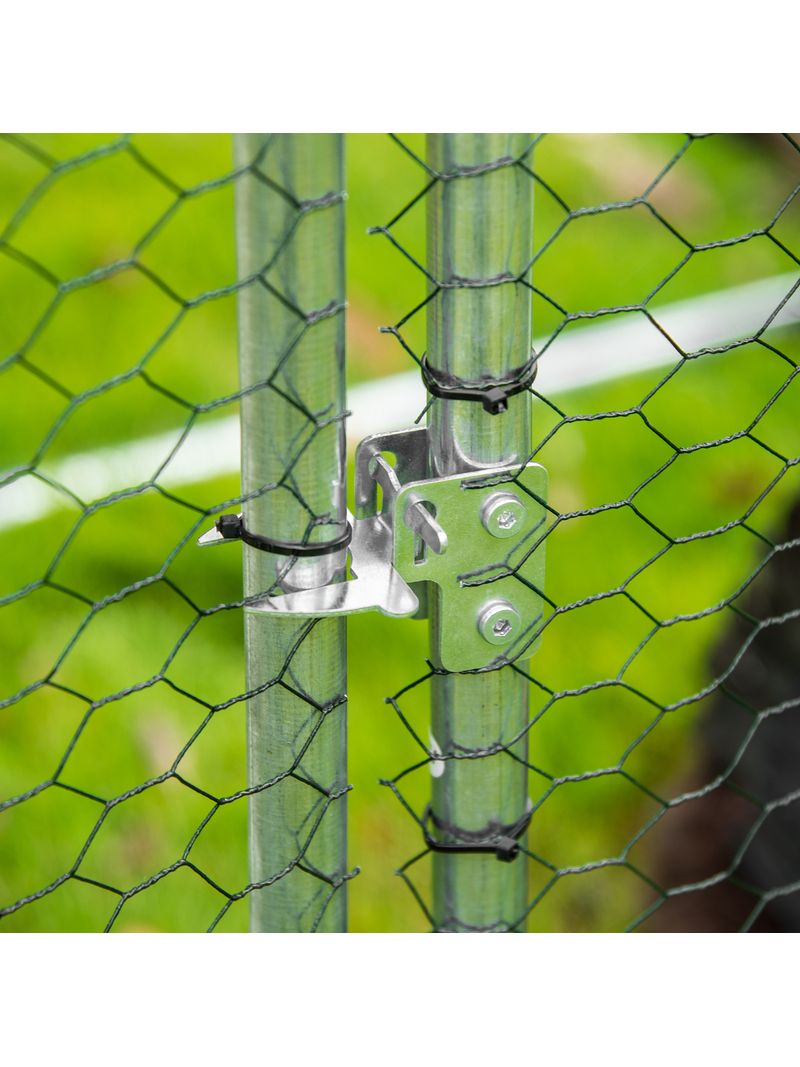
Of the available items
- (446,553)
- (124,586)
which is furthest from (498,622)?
(124,586)

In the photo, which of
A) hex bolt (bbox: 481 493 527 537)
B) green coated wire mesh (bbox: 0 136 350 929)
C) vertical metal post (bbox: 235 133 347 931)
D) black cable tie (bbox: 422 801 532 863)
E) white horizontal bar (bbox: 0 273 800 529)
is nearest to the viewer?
vertical metal post (bbox: 235 133 347 931)

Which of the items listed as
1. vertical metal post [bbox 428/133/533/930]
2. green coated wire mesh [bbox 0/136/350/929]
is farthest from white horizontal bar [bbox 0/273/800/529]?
vertical metal post [bbox 428/133/533/930]

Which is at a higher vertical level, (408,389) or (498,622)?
(408,389)

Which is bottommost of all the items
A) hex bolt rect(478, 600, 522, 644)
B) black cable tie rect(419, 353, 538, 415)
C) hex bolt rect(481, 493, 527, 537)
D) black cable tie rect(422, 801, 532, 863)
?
black cable tie rect(422, 801, 532, 863)

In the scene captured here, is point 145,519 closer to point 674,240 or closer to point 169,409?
point 169,409

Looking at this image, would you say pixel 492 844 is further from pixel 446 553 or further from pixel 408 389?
pixel 408 389

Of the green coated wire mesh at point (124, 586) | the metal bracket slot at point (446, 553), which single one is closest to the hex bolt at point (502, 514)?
the metal bracket slot at point (446, 553)

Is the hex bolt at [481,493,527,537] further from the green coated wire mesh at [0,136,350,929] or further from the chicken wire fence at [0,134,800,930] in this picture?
the green coated wire mesh at [0,136,350,929]

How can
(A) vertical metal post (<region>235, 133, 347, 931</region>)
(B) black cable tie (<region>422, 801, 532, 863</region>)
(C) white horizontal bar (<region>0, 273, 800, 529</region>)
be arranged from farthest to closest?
(C) white horizontal bar (<region>0, 273, 800, 529</region>) → (B) black cable tie (<region>422, 801, 532, 863</region>) → (A) vertical metal post (<region>235, 133, 347, 931</region>)
